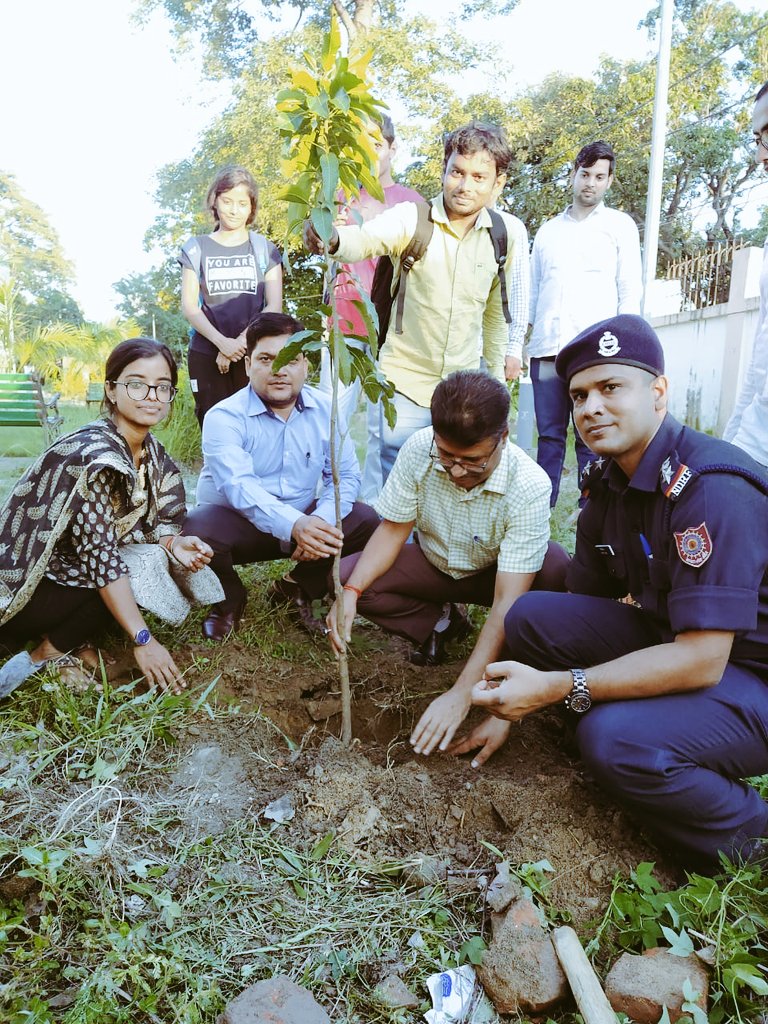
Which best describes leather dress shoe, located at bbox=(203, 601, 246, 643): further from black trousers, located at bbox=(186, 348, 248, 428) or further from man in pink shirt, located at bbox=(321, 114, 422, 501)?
black trousers, located at bbox=(186, 348, 248, 428)

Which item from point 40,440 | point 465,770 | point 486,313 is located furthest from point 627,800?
point 40,440

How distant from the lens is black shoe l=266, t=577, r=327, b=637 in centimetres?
331

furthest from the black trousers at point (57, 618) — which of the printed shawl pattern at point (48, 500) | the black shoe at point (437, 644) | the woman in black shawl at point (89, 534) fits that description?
the black shoe at point (437, 644)

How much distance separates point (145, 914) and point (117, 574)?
3.90 feet

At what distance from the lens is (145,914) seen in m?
1.75

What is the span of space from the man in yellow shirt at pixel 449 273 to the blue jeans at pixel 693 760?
1.73 meters

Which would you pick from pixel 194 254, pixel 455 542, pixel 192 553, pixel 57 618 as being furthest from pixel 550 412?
pixel 57 618

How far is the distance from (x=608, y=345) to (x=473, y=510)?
89 centimetres

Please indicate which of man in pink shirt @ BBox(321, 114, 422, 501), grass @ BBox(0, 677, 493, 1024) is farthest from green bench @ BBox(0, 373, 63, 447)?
grass @ BBox(0, 677, 493, 1024)

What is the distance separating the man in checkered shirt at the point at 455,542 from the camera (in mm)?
2361

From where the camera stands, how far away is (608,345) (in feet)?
6.38

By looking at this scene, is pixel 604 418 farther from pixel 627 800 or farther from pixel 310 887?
pixel 310 887

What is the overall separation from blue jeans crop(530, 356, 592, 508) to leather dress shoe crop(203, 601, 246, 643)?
1.89 meters

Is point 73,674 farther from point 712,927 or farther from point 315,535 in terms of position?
point 712,927
